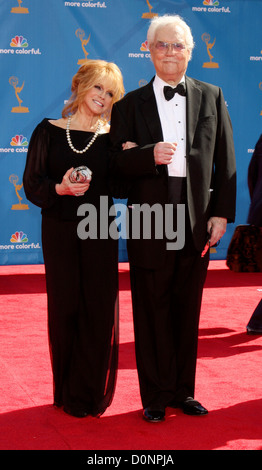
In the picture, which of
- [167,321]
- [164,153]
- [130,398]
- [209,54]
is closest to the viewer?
[164,153]

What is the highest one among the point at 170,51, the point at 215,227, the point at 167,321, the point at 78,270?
the point at 170,51

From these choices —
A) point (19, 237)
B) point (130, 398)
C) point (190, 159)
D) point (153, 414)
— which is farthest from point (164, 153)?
point (19, 237)

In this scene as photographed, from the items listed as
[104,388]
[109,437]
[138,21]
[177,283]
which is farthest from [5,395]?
[138,21]

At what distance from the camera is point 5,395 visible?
353 centimetres

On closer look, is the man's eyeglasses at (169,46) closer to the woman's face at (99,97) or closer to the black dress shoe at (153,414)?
the woman's face at (99,97)

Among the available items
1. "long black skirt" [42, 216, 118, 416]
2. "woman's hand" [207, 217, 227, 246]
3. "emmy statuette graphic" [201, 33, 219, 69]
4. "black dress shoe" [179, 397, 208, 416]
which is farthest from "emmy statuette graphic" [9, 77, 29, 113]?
"black dress shoe" [179, 397, 208, 416]

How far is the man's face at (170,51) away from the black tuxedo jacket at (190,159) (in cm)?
10

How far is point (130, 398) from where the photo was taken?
138 inches

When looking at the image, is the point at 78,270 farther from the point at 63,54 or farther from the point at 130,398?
the point at 63,54

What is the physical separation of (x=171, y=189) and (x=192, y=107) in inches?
14.2

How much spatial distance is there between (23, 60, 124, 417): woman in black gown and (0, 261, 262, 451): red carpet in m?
0.18

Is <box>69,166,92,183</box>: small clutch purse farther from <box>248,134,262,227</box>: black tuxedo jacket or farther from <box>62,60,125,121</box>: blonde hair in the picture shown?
<box>248,134,262,227</box>: black tuxedo jacket

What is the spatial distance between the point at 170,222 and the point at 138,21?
17.6 ft
